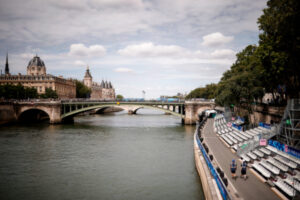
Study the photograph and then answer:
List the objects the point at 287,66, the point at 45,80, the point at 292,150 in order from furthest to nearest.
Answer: the point at 45,80 < the point at 287,66 < the point at 292,150

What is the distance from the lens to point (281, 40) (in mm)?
20906

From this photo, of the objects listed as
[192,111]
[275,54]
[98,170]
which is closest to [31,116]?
[192,111]

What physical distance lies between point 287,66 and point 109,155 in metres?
22.4

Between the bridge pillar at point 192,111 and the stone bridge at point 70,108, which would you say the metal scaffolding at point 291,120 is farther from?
the stone bridge at point 70,108

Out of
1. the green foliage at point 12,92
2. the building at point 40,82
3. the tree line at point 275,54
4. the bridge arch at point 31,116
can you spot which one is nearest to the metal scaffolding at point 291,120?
the tree line at point 275,54

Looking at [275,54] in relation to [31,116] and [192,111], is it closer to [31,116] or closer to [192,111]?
[192,111]

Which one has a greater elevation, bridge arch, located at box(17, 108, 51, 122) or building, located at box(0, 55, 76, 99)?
building, located at box(0, 55, 76, 99)

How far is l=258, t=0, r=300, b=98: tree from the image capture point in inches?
643

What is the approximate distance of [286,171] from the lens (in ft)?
52.5

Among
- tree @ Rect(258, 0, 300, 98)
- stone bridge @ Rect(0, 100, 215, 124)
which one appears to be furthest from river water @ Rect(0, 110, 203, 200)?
stone bridge @ Rect(0, 100, 215, 124)

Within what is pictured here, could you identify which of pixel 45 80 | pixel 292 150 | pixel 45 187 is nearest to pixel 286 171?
pixel 292 150

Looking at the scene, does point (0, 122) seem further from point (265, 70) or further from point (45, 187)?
point (265, 70)

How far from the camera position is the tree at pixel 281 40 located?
16.3 metres

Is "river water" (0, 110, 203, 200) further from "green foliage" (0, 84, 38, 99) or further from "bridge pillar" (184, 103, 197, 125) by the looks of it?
"green foliage" (0, 84, 38, 99)
